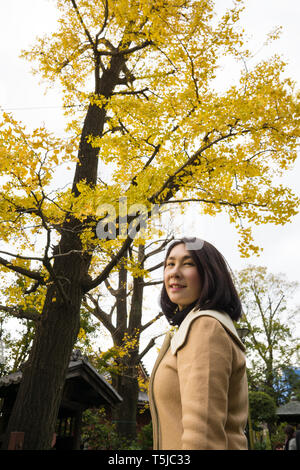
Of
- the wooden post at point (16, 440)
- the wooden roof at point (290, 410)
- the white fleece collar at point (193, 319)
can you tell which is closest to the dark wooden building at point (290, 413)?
the wooden roof at point (290, 410)

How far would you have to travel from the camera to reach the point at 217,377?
95 cm

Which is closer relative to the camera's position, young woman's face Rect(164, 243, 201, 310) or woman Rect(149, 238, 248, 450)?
woman Rect(149, 238, 248, 450)

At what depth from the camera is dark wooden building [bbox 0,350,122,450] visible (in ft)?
20.3

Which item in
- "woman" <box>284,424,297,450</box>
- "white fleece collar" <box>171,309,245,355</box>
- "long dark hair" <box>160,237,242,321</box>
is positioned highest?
"long dark hair" <box>160,237,242,321</box>

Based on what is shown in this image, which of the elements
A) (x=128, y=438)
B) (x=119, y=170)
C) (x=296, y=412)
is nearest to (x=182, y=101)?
(x=119, y=170)

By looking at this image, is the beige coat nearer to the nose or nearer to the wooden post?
the nose

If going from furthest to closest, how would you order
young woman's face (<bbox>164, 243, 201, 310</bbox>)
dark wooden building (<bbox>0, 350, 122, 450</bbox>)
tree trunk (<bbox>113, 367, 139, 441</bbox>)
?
tree trunk (<bbox>113, 367, 139, 441</bbox>), dark wooden building (<bbox>0, 350, 122, 450</bbox>), young woman's face (<bbox>164, 243, 201, 310</bbox>)

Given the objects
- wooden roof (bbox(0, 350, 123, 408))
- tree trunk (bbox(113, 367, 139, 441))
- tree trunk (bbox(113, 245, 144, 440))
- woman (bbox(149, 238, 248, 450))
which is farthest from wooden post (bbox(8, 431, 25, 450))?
tree trunk (bbox(113, 367, 139, 441))

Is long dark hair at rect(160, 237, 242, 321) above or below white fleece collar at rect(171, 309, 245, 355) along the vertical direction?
above

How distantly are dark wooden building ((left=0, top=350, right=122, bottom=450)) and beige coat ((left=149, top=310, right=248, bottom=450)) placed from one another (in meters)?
5.49

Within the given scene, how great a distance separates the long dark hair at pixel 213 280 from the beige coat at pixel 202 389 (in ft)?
0.36

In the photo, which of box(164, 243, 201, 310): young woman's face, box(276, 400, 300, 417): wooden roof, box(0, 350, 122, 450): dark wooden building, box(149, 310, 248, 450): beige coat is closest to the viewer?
box(149, 310, 248, 450): beige coat

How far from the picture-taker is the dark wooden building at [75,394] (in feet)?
20.3

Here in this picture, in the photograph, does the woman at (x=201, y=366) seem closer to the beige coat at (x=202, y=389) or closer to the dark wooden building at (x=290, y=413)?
the beige coat at (x=202, y=389)
